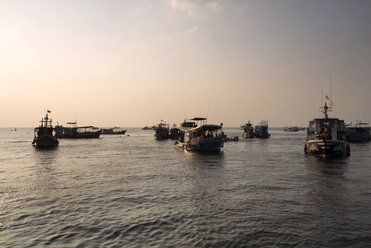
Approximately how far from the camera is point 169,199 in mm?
17234

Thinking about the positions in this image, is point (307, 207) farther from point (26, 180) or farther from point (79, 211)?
point (26, 180)

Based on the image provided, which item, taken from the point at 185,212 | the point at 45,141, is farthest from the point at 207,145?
the point at 45,141

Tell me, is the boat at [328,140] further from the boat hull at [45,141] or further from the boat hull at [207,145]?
the boat hull at [45,141]

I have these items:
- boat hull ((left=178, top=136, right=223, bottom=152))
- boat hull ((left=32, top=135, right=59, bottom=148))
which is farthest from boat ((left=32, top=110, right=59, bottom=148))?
boat hull ((left=178, top=136, right=223, bottom=152))

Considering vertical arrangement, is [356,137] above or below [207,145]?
below

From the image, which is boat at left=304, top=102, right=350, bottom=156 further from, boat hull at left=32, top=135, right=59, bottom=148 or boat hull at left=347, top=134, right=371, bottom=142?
boat hull at left=32, top=135, right=59, bottom=148

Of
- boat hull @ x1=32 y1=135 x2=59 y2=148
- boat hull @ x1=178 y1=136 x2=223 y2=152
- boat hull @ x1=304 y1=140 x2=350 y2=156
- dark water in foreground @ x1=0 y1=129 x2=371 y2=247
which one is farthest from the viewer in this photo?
boat hull @ x1=32 y1=135 x2=59 y2=148

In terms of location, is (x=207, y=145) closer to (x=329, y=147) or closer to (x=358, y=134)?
(x=329, y=147)

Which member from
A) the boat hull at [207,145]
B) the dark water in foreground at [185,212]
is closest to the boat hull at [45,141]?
the boat hull at [207,145]

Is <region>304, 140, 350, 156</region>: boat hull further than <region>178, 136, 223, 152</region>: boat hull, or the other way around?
<region>178, 136, 223, 152</region>: boat hull

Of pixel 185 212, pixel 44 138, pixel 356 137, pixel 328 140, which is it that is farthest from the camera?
pixel 356 137

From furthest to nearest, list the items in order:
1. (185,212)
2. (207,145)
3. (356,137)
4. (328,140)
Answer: (356,137) → (207,145) → (328,140) → (185,212)

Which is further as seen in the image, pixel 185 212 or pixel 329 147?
pixel 329 147

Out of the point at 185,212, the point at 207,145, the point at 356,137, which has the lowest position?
the point at 185,212
